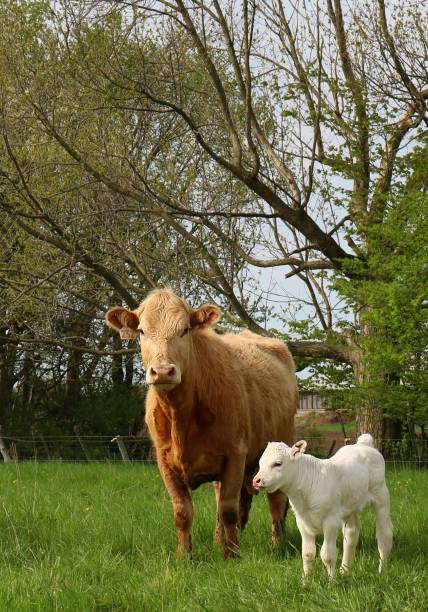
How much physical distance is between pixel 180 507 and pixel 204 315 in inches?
64.4

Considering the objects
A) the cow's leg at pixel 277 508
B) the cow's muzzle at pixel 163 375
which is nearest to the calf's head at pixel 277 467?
the cow's muzzle at pixel 163 375

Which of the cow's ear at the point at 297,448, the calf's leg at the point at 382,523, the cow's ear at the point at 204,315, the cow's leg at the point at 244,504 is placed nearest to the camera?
the cow's ear at the point at 297,448

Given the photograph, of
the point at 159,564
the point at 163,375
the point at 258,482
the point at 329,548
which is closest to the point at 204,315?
the point at 163,375

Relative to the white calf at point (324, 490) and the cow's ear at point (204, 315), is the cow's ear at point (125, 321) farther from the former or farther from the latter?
the white calf at point (324, 490)

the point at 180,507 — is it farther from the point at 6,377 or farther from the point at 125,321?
the point at 6,377

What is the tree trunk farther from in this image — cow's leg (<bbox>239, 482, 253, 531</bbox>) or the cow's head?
the cow's head

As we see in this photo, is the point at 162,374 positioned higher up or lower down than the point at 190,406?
higher up

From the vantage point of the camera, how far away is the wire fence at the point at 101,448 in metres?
21.6

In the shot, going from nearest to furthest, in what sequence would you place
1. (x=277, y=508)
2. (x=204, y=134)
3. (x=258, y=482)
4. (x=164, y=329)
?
(x=258, y=482)
(x=164, y=329)
(x=277, y=508)
(x=204, y=134)

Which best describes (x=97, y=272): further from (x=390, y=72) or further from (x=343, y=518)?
(x=343, y=518)

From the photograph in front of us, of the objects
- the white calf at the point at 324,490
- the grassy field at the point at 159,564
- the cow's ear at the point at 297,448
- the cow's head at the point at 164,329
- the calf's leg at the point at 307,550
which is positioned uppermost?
the cow's head at the point at 164,329

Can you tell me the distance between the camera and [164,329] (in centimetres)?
774

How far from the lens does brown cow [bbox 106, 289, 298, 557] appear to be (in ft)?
25.5

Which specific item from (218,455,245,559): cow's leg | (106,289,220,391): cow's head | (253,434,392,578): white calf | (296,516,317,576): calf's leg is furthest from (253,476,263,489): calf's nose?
(218,455,245,559): cow's leg
